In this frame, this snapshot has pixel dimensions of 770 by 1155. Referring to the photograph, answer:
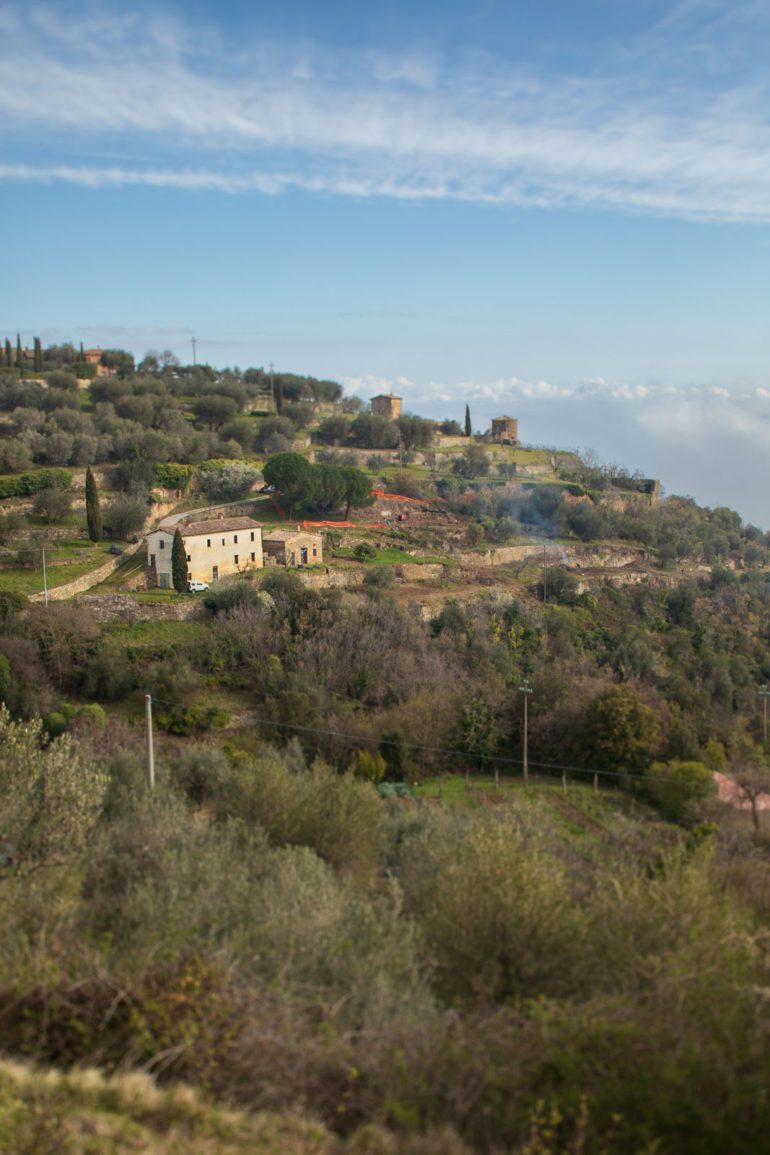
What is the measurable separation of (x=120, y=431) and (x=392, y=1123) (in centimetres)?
3812

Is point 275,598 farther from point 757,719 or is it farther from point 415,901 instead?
point 415,901

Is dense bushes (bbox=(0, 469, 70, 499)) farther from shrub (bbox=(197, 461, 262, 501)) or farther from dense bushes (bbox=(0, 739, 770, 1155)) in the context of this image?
dense bushes (bbox=(0, 739, 770, 1155))

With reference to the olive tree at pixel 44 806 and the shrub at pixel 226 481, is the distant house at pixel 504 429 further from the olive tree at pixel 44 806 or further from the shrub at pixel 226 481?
the olive tree at pixel 44 806

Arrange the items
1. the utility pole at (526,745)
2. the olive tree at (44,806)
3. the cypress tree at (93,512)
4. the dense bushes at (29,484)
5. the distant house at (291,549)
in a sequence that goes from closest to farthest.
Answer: the olive tree at (44,806) < the utility pole at (526,745) < the cypress tree at (93,512) < the distant house at (291,549) < the dense bushes at (29,484)

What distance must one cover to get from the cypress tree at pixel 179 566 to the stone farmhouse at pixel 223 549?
515mm

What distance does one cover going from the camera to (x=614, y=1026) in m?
6.64

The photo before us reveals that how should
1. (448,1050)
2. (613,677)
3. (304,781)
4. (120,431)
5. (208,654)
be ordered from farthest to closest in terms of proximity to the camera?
1. (120,431)
2. (613,677)
3. (208,654)
4. (304,781)
5. (448,1050)

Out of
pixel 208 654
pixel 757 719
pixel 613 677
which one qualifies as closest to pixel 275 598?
pixel 208 654

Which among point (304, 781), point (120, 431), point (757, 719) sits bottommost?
point (757, 719)

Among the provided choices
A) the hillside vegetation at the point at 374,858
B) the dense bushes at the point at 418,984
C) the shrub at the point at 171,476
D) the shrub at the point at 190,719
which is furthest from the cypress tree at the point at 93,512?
the dense bushes at the point at 418,984

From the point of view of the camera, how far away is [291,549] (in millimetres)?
30453

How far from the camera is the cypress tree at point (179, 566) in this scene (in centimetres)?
2636

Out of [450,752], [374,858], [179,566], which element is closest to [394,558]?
[179,566]

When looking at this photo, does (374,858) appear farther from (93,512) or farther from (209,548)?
(93,512)
